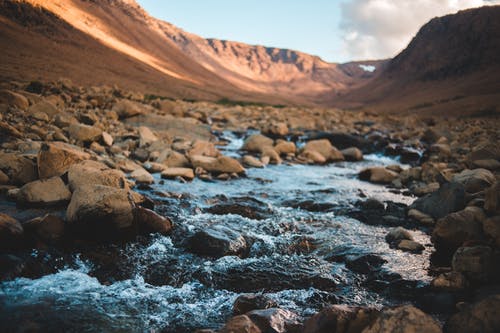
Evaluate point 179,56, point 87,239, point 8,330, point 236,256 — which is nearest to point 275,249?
point 236,256

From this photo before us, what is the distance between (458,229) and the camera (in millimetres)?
4949

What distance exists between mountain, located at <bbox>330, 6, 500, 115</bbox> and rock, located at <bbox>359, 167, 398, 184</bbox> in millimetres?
49714

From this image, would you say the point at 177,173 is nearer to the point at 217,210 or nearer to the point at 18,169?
the point at 217,210

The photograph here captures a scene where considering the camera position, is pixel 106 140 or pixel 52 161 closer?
pixel 52 161

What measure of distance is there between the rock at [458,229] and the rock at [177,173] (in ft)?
17.9

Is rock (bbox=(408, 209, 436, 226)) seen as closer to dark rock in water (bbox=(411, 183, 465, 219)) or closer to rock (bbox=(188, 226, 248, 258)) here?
dark rock in water (bbox=(411, 183, 465, 219))

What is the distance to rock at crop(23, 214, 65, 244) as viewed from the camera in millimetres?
4441

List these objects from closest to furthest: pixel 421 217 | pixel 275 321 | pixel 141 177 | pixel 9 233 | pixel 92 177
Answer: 1. pixel 275 321
2. pixel 9 233
3. pixel 92 177
4. pixel 421 217
5. pixel 141 177

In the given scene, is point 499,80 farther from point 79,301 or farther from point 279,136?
point 79,301

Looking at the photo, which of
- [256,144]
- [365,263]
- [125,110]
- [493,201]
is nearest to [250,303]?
[365,263]

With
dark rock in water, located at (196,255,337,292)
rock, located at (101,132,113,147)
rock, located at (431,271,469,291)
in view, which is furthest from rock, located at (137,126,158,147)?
rock, located at (431,271,469,291)

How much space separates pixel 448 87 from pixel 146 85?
55430 mm

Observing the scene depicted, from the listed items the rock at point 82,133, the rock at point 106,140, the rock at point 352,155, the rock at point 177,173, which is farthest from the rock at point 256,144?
the rock at point 82,133

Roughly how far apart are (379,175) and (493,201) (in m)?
5.36
